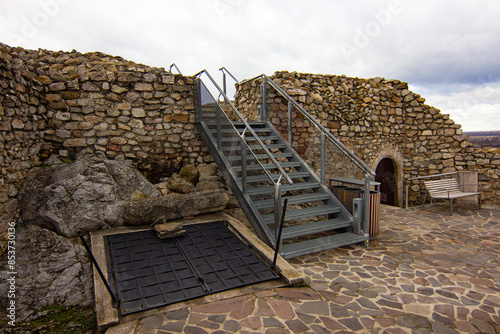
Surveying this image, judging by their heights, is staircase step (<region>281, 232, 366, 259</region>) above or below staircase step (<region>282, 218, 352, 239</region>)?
below

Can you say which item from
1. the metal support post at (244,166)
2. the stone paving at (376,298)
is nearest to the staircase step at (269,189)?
the metal support post at (244,166)

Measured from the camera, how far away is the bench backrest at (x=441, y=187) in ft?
22.9

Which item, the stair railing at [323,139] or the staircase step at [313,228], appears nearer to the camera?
the staircase step at [313,228]

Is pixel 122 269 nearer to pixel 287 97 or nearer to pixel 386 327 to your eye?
pixel 386 327

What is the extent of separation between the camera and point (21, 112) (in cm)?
433

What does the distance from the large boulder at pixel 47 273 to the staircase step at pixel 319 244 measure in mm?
2552

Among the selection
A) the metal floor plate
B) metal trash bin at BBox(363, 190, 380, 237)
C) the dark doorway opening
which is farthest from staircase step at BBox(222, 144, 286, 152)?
the dark doorway opening

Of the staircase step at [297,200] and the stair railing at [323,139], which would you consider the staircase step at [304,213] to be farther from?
the stair railing at [323,139]

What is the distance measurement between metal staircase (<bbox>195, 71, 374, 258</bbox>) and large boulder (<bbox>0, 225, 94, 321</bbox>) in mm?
2379

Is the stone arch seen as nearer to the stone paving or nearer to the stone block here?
the stone paving

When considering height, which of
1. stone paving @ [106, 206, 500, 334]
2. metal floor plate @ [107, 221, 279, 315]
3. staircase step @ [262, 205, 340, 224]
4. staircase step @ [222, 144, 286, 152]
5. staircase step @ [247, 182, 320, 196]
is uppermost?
staircase step @ [222, 144, 286, 152]

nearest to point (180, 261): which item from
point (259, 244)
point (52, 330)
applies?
point (259, 244)

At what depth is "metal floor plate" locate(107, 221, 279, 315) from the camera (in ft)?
10.0

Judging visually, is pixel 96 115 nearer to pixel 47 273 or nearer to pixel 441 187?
pixel 47 273
